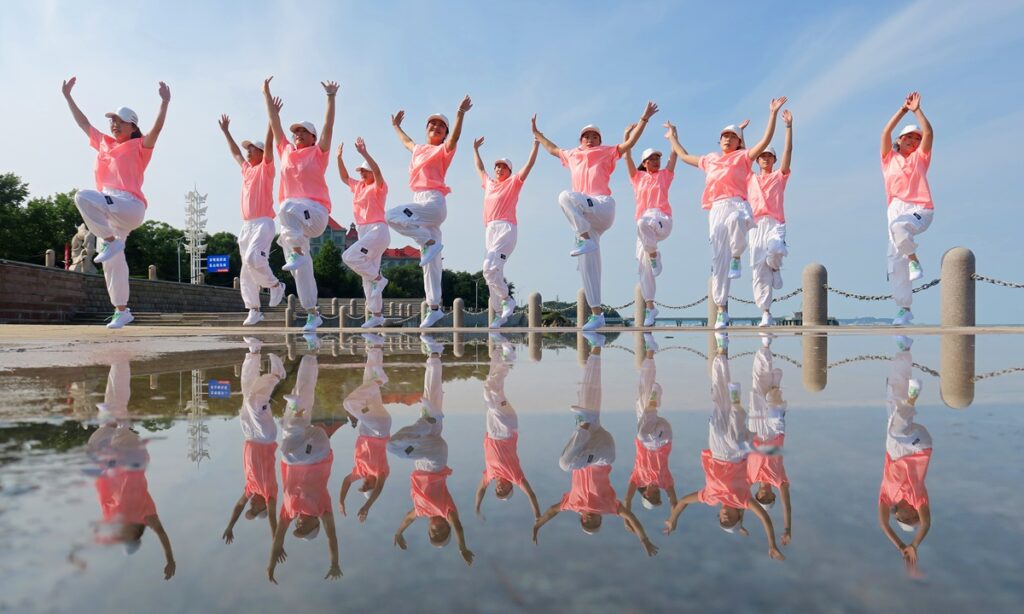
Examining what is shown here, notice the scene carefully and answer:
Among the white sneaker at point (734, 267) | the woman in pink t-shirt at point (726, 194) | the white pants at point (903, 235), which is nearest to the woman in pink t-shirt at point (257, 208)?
the woman in pink t-shirt at point (726, 194)

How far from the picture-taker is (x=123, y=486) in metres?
1.26

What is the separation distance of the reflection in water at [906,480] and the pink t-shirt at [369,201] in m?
9.17

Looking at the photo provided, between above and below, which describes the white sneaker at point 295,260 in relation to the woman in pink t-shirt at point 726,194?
A: below

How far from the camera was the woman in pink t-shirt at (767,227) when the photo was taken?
34.9ft

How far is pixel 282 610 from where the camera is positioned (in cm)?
77

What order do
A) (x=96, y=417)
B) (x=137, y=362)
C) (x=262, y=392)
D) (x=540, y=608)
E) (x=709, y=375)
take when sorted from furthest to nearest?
(x=137, y=362)
(x=709, y=375)
(x=262, y=392)
(x=96, y=417)
(x=540, y=608)

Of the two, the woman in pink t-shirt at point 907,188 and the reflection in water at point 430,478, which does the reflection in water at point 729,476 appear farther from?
the woman in pink t-shirt at point 907,188

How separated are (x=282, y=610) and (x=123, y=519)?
0.48m

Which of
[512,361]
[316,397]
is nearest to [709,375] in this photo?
[512,361]

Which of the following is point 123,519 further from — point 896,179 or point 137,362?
point 896,179

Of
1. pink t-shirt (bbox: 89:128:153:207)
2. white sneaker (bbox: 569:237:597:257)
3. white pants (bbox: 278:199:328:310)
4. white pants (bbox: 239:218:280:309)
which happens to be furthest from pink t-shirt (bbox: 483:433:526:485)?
pink t-shirt (bbox: 89:128:153:207)

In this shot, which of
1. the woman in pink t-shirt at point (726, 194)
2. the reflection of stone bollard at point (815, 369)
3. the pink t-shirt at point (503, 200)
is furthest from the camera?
the pink t-shirt at point (503, 200)

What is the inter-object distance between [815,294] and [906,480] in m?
15.7

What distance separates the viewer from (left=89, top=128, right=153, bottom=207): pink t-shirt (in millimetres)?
8336
